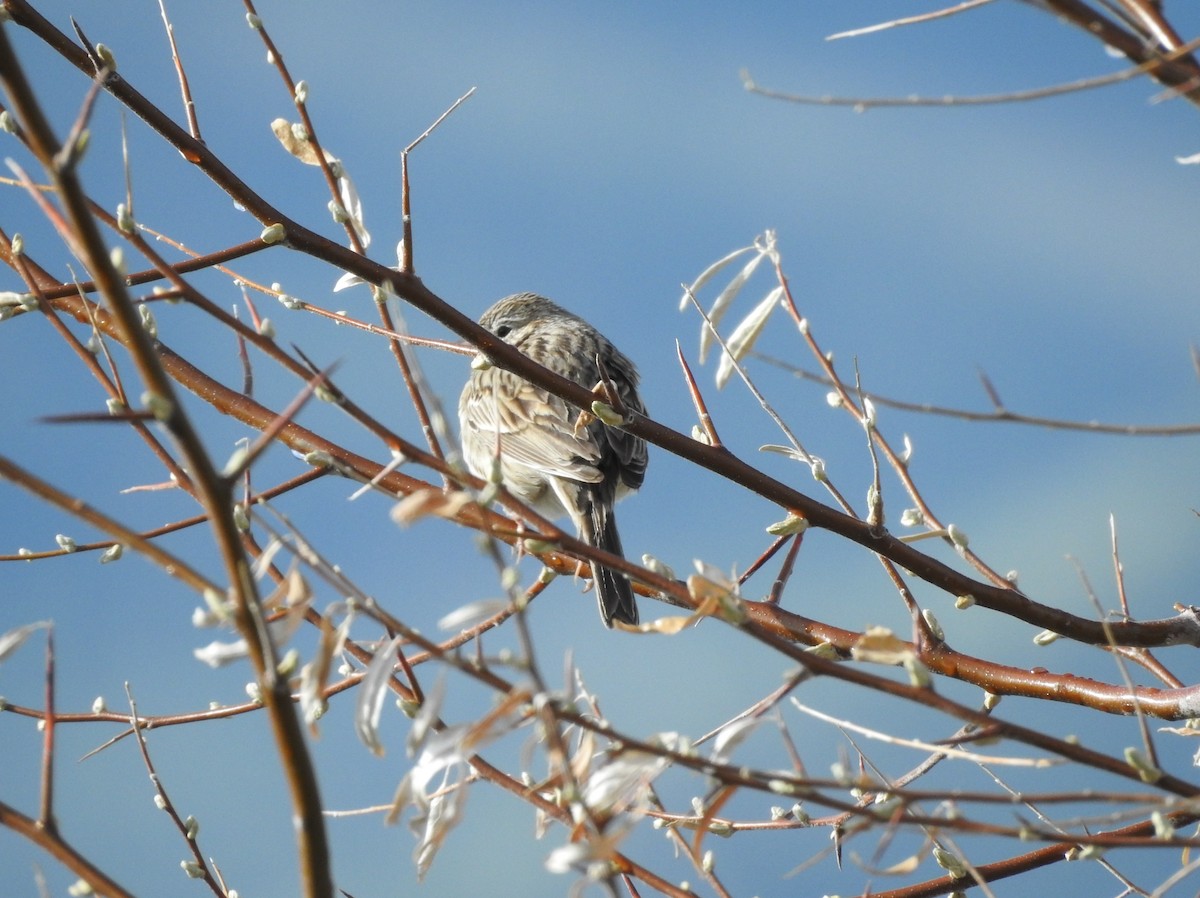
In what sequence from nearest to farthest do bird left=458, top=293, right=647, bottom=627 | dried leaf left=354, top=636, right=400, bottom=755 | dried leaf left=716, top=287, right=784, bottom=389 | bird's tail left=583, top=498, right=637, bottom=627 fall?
1. dried leaf left=354, top=636, right=400, bottom=755
2. dried leaf left=716, top=287, right=784, bottom=389
3. bird's tail left=583, top=498, right=637, bottom=627
4. bird left=458, top=293, right=647, bottom=627

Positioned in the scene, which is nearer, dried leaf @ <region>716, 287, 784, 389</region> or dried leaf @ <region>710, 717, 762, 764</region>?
dried leaf @ <region>710, 717, 762, 764</region>

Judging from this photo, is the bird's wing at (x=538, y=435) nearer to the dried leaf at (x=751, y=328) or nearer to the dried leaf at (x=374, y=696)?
the dried leaf at (x=751, y=328)

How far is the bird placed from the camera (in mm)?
4309

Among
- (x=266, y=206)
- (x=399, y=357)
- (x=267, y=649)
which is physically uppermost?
(x=266, y=206)

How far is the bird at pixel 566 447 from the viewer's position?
4309 mm

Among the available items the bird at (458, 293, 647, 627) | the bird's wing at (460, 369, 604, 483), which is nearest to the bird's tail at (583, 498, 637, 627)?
the bird at (458, 293, 647, 627)

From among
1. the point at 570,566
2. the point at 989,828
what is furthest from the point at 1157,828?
the point at 570,566

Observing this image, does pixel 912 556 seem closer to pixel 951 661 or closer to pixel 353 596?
pixel 951 661

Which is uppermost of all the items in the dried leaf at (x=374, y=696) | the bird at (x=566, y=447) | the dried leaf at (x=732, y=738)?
the bird at (x=566, y=447)

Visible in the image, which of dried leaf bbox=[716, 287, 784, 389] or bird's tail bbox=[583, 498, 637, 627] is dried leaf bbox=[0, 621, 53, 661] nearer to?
dried leaf bbox=[716, 287, 784, 389]

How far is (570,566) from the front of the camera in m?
3.24

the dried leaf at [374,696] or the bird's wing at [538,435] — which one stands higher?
the bird's wing at [538,435]

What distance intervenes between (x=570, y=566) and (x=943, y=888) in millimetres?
1425

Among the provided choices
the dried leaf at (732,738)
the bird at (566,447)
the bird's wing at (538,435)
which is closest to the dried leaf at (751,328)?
the dried leaf at (732,738)
